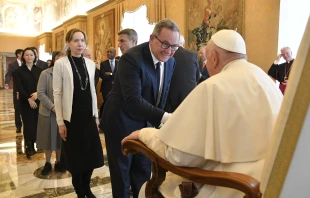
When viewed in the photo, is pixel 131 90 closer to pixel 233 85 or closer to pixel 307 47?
pixel 233 85

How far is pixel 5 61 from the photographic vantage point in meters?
23.0

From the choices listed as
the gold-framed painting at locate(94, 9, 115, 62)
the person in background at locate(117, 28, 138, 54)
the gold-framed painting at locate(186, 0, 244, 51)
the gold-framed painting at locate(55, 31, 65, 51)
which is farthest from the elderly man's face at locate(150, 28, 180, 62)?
the gold-framed painting at locate(55, 31, 65, 51)

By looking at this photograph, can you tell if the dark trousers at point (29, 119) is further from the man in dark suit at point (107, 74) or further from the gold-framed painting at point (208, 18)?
the gold-framed painting at point (208, 18)

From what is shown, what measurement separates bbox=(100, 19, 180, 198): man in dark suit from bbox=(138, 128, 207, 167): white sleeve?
1.33ft

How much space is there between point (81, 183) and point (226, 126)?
81.2 inches

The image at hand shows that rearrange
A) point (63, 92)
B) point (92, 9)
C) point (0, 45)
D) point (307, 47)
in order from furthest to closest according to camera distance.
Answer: point (0, 45) → point (92, 9) → point (63, 92) → point (307, 47)

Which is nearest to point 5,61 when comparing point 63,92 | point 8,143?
point 8,143

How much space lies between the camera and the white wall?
0.90 m

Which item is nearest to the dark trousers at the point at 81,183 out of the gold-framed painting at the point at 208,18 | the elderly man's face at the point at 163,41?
the elderly man's face at the point at 163,41

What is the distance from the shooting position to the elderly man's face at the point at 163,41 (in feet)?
7.04

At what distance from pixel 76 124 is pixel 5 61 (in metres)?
23.4

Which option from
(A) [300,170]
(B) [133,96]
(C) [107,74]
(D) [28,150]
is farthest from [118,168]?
(C) [107,74]

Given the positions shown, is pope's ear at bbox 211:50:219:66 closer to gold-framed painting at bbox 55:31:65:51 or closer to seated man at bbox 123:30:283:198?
seated man at bbox 123:30:283:198

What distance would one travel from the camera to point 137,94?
7.27 feet
